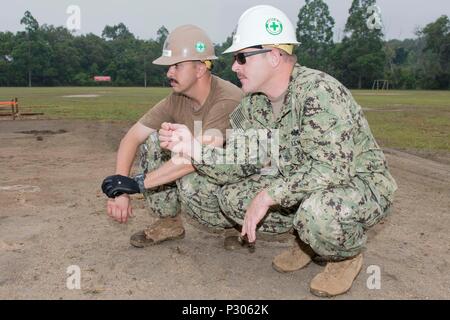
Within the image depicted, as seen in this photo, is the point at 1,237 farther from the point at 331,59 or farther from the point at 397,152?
the point at 331,59

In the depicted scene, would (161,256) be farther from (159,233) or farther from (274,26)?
(274,26)

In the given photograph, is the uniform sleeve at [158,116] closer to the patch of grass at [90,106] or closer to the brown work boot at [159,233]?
the brown work boot at [159,233]

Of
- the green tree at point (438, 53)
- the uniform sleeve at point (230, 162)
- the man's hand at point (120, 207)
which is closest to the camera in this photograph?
the uniform sleeve at point (230, 162)

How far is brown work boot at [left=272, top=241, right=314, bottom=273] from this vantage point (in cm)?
307

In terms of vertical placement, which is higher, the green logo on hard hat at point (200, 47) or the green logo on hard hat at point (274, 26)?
the green logo on hard hat at point (274, 26)

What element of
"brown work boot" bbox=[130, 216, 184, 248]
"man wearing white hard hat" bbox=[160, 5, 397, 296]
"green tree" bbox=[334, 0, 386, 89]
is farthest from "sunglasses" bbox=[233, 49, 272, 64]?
"green tree" bbox=[334, 0, 386, 89]

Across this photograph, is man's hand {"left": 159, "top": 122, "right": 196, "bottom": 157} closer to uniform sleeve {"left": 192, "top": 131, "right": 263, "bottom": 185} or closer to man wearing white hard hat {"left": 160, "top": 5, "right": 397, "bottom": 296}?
man wearing white hard hat {"left": 160, "top": 5, "right": 397, "bottom": 296}

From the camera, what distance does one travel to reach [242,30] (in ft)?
9.11

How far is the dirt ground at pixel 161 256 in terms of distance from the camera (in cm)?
279

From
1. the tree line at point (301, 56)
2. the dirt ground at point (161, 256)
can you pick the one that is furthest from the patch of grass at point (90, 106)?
the tree line at point (301, 56)

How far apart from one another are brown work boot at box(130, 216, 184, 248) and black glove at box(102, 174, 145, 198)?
1.67 ft

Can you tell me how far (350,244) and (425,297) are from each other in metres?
0.54

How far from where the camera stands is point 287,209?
9.71 ft

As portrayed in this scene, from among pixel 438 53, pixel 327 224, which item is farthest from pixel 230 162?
pixel 438 53
